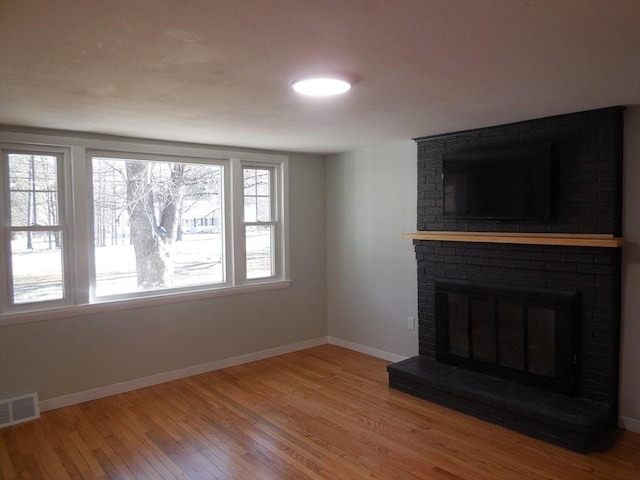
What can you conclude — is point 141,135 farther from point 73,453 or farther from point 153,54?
point 73,453

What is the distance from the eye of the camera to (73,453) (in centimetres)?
300

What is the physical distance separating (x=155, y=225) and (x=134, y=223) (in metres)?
0.19

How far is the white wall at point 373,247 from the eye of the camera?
180 inches

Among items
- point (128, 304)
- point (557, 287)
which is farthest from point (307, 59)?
point (128, 304)

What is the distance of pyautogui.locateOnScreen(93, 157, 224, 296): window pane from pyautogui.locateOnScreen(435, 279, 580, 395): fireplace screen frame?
7.41 ft

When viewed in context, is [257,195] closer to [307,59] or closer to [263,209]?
[263,209]

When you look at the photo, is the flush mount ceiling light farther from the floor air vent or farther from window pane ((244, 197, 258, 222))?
the floor air vent

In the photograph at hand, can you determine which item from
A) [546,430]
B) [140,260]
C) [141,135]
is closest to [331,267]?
[140,260]

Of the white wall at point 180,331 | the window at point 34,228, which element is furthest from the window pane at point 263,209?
the window at point 34,228

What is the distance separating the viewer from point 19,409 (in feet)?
11.4

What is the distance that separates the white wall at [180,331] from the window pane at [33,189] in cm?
83

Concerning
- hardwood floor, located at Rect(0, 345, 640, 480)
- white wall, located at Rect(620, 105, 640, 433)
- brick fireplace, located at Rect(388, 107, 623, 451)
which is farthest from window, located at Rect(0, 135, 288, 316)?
white wall, located at Rect(620, 105, 640, 433)

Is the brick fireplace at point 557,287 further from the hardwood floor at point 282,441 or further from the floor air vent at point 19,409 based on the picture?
the floor air vent at point 19,409

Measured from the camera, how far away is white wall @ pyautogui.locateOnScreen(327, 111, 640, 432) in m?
4.59
